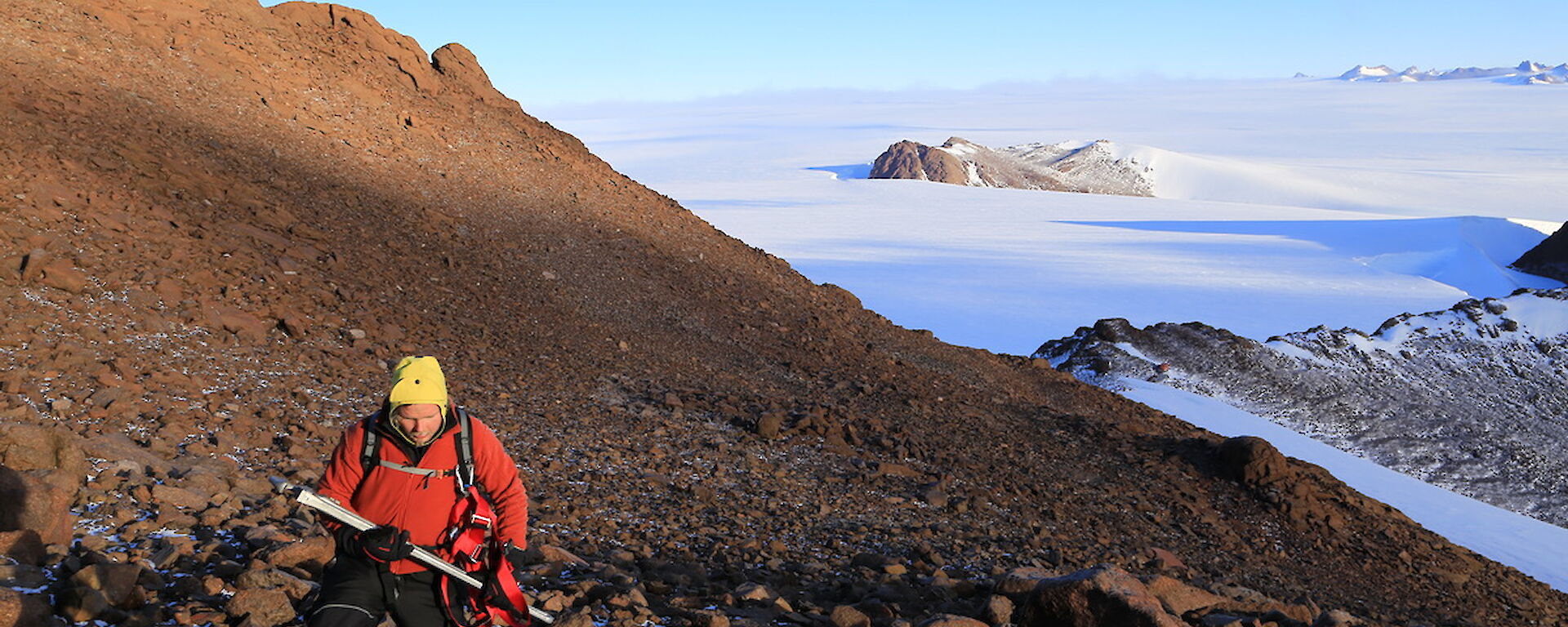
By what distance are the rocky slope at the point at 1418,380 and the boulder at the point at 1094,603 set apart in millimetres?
15203

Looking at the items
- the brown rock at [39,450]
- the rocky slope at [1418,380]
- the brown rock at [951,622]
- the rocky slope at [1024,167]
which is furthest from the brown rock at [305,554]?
the rocky slope at [1024,167]

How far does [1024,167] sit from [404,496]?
106m

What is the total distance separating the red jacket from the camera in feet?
11.9

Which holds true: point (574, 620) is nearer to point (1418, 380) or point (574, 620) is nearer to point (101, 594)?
point (101, 594)

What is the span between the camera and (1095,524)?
8289 millimetres

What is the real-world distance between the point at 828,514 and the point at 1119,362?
47.7 feet

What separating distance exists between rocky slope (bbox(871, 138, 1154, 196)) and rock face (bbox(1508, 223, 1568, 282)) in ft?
159

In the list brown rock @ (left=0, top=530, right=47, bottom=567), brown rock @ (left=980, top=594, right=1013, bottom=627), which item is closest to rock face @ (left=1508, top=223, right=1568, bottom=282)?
brown rock @ (left=980, top=594, right=1013, bottom=627)

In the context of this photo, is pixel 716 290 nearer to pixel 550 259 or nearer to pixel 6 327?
pixel 550 259

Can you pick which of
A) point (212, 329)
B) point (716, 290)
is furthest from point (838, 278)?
point (212, 329)

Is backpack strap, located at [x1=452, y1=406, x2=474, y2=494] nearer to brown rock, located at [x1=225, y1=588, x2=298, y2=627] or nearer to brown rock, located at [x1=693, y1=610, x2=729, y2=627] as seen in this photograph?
brown rock, located at [x1=225, y1=588, x2=298, y2=627]

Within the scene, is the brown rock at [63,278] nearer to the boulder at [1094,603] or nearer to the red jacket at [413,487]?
the red jacket at [413,487]

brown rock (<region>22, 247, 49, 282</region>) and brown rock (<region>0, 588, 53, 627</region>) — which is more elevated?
brown rock (<region>22, 247, 49, 282</region>)

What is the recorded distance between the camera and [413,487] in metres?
3.65
